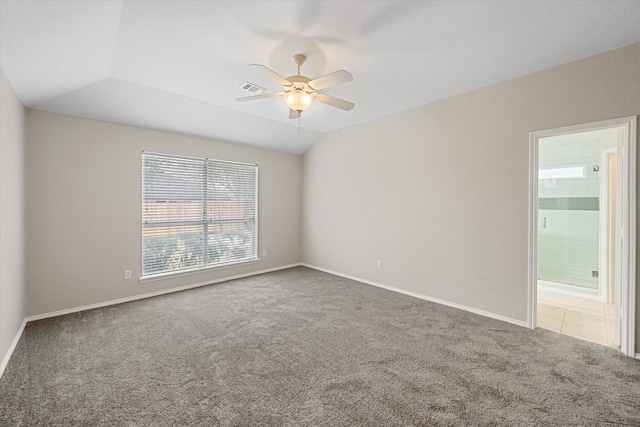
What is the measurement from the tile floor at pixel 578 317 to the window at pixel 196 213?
4.53 metres

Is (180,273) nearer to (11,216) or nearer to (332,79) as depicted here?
(11,216)

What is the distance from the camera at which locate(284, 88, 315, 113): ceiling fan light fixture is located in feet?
8.18

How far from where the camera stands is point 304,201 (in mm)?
5977

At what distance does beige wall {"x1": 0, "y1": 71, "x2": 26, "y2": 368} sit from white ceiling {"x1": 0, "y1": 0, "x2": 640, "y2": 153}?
0.89 ft

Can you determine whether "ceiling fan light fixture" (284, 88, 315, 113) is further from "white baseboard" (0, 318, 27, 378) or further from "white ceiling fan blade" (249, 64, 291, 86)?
"white baseboard" (0, 318, 27, 378)

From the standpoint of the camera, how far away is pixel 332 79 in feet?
7.48

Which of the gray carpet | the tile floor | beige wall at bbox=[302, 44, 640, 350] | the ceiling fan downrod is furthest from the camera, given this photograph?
the tile floor

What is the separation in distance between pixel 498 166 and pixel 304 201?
3.64 metres

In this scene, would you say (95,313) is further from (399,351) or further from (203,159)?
(399,351)

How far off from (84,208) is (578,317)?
6.24m

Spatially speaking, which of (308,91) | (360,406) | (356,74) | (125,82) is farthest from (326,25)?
(360,406)

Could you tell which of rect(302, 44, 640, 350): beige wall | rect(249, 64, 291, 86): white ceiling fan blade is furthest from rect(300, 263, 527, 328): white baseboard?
rect(249, 64, 291, 86): white ceiling fan blade

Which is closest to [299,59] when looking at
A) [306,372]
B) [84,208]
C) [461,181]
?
[461,181]

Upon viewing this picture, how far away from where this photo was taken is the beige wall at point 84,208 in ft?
10.5
